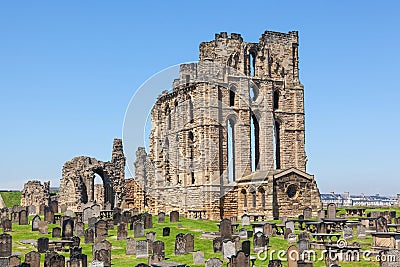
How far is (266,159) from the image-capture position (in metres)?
45.2

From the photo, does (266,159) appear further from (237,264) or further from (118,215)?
(237,264)

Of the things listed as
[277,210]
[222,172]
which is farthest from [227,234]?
[222,172]

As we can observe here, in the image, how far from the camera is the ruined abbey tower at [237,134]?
40.7 meters

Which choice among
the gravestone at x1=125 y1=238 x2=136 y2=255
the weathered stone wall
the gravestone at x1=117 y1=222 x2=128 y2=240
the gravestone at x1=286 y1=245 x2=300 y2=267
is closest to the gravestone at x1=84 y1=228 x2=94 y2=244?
the gravestone at x1=117 y1=222 x2=128 y2=240

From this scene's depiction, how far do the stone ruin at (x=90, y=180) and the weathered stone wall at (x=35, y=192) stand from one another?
311cm

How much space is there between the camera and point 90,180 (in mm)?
48344

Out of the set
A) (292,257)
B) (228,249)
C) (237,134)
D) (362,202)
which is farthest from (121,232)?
(362,202)

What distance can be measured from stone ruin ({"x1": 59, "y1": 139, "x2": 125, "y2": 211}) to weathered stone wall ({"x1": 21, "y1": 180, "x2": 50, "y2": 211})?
10.2 ft

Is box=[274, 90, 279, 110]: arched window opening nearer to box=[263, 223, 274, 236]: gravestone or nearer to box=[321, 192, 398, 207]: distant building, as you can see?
box=[321, 192, 398, 207]: distant building

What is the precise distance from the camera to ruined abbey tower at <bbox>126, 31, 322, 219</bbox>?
40656 mm

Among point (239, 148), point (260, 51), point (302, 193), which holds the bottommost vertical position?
point (302, 193)

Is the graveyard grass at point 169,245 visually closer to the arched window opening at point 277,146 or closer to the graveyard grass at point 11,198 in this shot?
the arched window opening at point 277,146

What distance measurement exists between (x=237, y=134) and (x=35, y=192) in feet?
59.9

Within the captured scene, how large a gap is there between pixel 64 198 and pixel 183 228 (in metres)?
18.0
